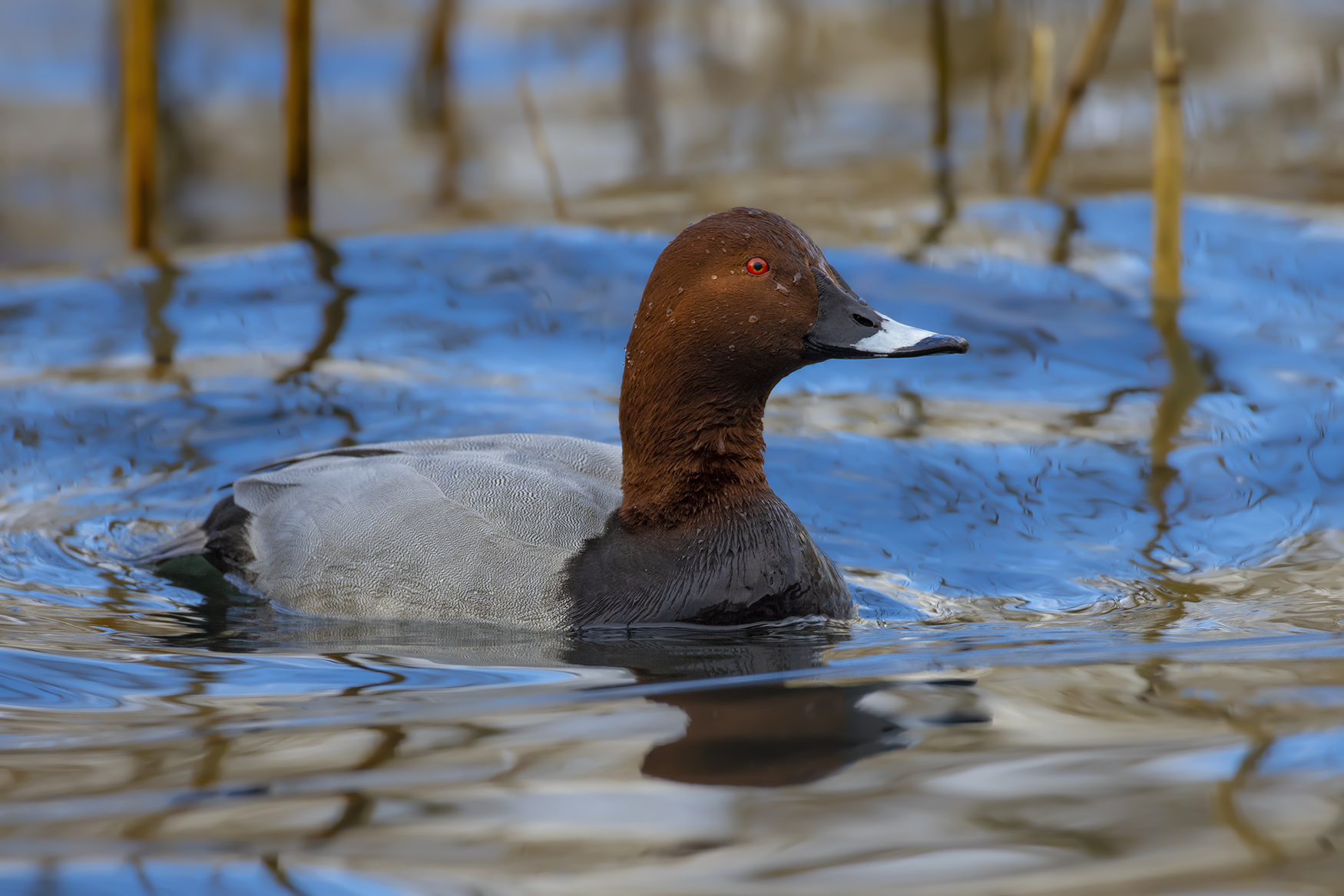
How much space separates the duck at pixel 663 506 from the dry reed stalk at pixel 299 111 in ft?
11.0

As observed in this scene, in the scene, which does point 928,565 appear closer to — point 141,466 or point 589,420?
point 589,420

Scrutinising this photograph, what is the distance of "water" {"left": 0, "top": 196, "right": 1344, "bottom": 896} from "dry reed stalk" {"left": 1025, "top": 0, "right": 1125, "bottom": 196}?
0.88ft

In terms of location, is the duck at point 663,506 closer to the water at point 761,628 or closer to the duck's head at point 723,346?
the duck's head at point 723,346

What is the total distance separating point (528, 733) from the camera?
3.15 meters

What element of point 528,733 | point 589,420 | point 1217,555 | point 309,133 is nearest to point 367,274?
point 309,133

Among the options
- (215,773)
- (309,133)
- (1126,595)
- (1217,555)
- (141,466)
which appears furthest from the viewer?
(309,133)

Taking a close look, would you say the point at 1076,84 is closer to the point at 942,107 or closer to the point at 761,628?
the point at 942,107

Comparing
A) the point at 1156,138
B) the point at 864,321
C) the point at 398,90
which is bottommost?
the point at 864,321

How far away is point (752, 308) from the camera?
4.31 meters

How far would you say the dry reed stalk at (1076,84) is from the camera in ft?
23.1

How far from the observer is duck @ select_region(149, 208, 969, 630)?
4.31 meters

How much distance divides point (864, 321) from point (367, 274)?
4.23 metres

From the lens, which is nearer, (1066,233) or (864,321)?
(864,321)

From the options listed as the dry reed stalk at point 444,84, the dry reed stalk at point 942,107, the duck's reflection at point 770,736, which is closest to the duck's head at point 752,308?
the duck's reflection at point 770,736
